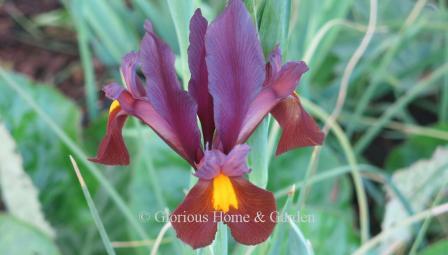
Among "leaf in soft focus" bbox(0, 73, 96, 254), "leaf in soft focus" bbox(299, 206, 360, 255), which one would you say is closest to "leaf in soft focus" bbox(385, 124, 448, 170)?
"leaf in soft focus" bbox(299, 206, 360, 255)

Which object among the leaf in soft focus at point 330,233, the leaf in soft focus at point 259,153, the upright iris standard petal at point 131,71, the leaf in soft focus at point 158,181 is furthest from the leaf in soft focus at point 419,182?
the upright iris standard petal at point 131,71

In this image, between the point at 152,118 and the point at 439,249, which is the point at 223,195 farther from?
the point at 439,249

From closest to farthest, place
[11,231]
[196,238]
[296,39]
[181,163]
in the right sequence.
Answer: [196,238] < [11,231] < [181,163] < [296,39]

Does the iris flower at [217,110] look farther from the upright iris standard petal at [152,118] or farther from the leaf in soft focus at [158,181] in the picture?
the leaf in soft focus at [158,181]

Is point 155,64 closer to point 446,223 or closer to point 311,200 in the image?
point 311,200

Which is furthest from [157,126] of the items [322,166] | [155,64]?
[322,166]

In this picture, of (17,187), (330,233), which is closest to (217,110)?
(330,233)
